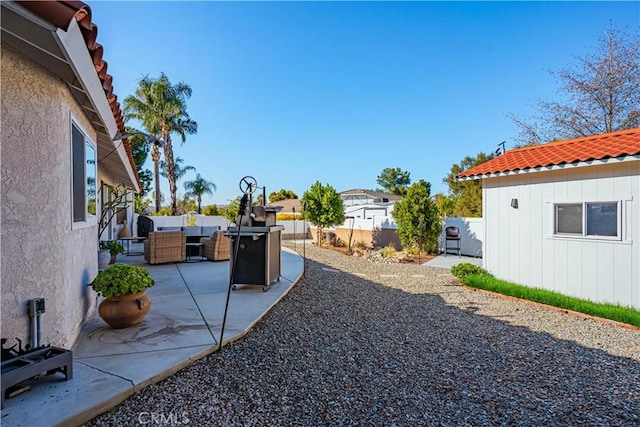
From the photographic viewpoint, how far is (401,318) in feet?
18.7

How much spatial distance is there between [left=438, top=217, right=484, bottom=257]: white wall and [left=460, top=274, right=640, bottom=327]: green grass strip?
5.27 meters

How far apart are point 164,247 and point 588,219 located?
9696mm

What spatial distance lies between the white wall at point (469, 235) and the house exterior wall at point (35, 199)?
13051mm

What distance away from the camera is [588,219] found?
258 inches

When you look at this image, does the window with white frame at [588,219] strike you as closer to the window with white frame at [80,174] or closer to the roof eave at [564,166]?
the roof eave at [564,166]

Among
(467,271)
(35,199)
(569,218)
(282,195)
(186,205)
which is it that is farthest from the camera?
(282,195)

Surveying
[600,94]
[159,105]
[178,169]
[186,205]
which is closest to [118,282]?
[600,94]

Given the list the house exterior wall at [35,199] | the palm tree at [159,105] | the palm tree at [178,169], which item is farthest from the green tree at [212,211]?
the house exterior wall at [35,199]

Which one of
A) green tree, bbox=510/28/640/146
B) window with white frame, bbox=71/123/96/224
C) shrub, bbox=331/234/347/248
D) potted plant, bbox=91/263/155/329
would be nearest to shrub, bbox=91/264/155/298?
potted plant, bbox=91/263/155/329

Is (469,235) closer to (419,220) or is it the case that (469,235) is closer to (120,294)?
(419,220)

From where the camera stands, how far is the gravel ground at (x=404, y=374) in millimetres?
2723

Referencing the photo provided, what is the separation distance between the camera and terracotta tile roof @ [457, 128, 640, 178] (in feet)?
20.6

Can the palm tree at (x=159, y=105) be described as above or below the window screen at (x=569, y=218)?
above

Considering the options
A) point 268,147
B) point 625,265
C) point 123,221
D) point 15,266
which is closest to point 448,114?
point 268,147
